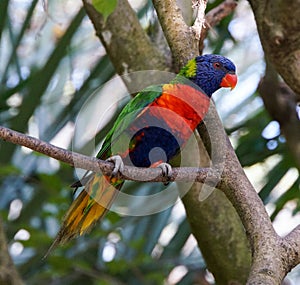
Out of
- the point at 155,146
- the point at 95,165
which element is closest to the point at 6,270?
the point at 155,146

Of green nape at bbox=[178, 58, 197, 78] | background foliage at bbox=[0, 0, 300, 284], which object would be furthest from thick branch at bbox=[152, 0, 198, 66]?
background foliage at bbox=[0, 0, 300, 284]

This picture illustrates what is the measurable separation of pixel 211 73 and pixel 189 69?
113mm

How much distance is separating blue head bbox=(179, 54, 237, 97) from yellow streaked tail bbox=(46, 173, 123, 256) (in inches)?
14.9

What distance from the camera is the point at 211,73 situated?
6.32 feet

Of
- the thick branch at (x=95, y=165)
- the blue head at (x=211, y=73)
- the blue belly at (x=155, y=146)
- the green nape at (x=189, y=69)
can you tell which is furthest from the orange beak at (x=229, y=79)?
the thick branch at (x=95, y=165)

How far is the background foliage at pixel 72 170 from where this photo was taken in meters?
2.28

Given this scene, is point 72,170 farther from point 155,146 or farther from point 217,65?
point 217,65

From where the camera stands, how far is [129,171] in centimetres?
131

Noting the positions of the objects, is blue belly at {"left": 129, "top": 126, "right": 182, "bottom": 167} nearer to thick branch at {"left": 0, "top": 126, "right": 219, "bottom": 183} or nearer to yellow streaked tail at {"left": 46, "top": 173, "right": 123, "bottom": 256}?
yellow streaked tail at {"left": 46, "top": 173, "right": 123, "bottom": 256}

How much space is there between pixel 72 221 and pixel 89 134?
74cm

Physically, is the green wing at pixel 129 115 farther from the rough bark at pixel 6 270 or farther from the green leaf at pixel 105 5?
the green leaf at pixel 105 5

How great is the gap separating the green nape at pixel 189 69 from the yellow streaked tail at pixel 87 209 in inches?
13.9

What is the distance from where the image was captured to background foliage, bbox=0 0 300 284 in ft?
7.47

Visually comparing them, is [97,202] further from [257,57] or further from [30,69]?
[257,57]
